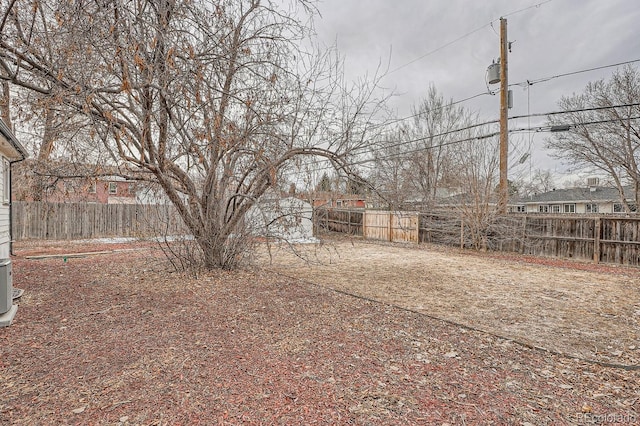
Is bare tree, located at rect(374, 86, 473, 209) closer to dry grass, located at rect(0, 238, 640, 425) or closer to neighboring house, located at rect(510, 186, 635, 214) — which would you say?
dry grass, located at rect(0, 238, 640, 425)

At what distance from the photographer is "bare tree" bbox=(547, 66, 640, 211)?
46.9 feet

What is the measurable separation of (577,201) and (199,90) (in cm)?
2866

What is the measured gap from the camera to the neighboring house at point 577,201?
23.1 meters

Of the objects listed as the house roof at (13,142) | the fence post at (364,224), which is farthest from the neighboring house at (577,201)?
the house roof at (13,142)

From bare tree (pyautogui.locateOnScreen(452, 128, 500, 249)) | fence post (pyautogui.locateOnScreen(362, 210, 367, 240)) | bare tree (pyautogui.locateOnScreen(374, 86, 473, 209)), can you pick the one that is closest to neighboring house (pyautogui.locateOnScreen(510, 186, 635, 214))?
bare tree (pyautogui.locateOnScreen(374, 86, 473, 209))

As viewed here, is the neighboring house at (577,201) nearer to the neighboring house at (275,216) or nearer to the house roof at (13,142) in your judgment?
the neighboring house at (275,216)

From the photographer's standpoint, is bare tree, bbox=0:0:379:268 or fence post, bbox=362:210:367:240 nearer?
bare tree, bbox=0:0:379:268

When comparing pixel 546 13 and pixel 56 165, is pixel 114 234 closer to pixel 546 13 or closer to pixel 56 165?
pixel 56 165

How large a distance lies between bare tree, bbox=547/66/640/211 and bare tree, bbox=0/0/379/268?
13.4 meters

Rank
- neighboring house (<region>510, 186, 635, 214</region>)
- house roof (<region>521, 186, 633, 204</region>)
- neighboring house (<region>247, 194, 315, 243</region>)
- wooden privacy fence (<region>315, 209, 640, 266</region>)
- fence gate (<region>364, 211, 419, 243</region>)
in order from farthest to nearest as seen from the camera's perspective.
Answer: house roof (<region>521, 186, 633, 204</region>) < neighboring house (<region>510, 186, 635, 214</region>) < fence gate (<region>364, 211, 419, 243</region>) < wooden privacy fence (<region>315, 209, 640, 266</region>) < neighboring house (<region>247, 194, 315, 243</region>)

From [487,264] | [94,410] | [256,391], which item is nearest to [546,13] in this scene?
[487,264]

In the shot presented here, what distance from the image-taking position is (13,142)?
595 cm

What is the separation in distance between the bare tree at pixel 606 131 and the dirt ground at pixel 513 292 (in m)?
9.46

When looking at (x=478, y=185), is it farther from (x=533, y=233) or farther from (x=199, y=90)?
(x=199, y=90)
